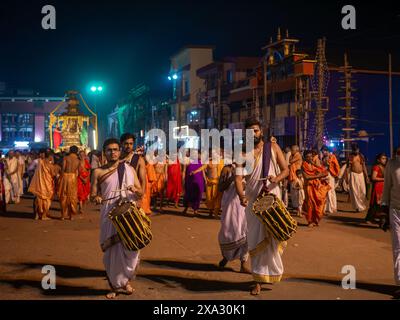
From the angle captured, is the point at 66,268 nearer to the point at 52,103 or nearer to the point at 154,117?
the point at 154,117

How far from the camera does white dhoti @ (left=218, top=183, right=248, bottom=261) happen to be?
786 centimetres

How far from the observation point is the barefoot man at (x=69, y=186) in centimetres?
1416

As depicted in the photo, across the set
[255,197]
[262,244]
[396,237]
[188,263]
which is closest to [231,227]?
[188,263]

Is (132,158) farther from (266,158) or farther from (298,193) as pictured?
(298,193)

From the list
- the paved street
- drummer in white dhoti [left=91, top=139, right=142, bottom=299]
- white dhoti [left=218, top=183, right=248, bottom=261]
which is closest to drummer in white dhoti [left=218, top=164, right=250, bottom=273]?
white dhoti [left=218, top=183, right=248, bottom=261]

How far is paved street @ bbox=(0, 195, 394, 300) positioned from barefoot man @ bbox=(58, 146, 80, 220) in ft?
3.55

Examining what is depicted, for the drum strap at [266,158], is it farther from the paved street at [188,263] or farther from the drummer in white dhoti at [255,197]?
the paved street at [188,263]

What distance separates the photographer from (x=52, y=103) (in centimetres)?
7656

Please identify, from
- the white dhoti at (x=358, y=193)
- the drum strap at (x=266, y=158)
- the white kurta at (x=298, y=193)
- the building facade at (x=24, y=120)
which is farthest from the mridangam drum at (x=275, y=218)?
the building facade at (x=24, y=120)

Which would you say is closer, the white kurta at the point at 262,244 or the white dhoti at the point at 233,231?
the white kurta at the point at 262,244

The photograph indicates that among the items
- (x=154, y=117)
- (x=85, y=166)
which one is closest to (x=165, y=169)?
(x=85, y=166)

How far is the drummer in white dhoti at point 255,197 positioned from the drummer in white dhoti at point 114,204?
4.68 ft

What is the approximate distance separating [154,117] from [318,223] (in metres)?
53.6

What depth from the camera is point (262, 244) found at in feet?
21.1
